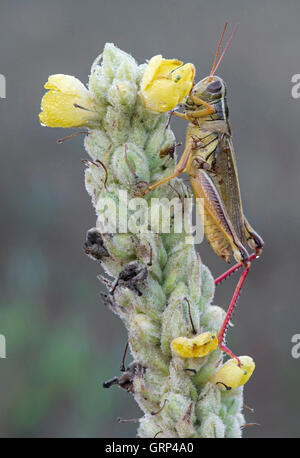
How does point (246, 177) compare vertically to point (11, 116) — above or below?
below

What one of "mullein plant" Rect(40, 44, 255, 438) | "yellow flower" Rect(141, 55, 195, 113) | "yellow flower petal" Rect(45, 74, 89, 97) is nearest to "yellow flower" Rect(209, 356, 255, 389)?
"mullein plant" Rect(40, 44, 255, 438)

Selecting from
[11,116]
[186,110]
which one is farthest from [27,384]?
[186,110]

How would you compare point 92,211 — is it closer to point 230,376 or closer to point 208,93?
point 208,93

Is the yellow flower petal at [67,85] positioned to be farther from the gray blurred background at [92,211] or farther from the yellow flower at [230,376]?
the gray blurred background at [92,211]

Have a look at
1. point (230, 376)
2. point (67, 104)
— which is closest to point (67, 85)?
point (67, 104)

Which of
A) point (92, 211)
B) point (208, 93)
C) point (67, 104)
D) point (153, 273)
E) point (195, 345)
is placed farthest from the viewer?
point (92, 211)

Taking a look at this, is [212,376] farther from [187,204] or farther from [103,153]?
[103,153]
